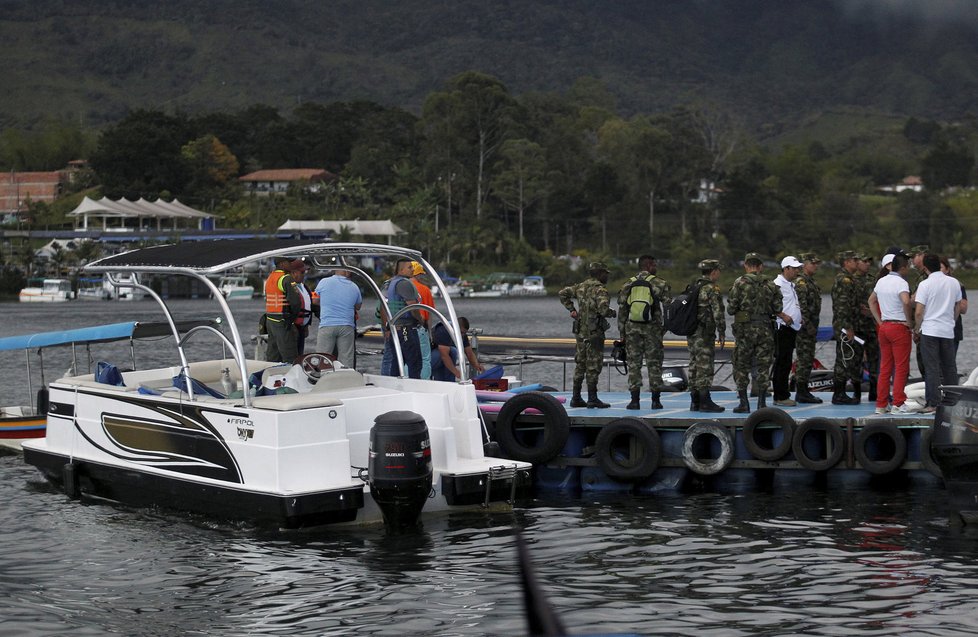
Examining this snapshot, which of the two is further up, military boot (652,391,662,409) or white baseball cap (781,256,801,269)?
white baseball cap (781,256,801,269)

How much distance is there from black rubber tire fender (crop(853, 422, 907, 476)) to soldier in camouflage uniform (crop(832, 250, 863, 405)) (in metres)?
1.43

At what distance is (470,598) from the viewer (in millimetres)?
10828

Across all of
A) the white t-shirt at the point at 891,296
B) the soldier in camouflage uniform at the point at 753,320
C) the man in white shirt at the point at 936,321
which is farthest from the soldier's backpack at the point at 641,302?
the man in white shirt at the point at 936,321

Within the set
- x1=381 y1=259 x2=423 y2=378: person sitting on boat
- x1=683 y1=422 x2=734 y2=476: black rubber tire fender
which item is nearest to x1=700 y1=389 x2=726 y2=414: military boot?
x1=683 y1=422 x2=734 y2=476: black rubber tire fender

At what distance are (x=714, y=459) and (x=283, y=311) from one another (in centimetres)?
551

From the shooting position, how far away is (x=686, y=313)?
15172 millimetres

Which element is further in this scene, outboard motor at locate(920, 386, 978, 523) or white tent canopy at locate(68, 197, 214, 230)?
white tent canopy at locate(68, 197, 214, 230)

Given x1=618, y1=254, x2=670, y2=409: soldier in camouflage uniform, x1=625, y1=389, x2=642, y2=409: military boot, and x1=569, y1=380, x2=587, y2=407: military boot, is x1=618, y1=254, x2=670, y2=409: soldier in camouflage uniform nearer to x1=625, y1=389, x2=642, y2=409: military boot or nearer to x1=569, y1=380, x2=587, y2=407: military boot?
x1=625, y1=389, x2=642, y2=409: military boot

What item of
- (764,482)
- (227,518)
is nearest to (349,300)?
(227,518)

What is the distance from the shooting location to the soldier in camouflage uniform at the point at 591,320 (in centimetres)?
1574

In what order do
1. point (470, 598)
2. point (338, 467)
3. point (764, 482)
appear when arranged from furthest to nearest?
point (764, 482), point (338, 467), point (470, 598)

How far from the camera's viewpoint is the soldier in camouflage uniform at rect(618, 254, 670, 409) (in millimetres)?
15453

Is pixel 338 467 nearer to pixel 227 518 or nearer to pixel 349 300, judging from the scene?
pixel 227 518

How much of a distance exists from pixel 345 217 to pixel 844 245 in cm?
5237
